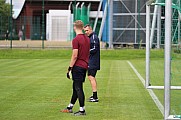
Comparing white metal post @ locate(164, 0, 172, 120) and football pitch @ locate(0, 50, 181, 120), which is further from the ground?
white metal post @ locate(164, 0, 172, 120)

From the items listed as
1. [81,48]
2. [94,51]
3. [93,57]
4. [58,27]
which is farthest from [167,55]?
[58,27]

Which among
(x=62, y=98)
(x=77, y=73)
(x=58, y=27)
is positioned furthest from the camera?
(x=58, y=27)

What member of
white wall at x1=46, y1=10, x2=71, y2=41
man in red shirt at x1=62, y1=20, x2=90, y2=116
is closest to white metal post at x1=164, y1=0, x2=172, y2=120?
man in red shirt at x1=62, y1=20, x2=90, y2=116

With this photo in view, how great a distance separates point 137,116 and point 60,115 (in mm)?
1516

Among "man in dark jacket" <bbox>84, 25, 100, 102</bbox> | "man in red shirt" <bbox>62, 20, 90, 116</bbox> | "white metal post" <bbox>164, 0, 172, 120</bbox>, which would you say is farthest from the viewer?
"man in dark jacket" <bbox>84, 25, 100, 102</bbox>

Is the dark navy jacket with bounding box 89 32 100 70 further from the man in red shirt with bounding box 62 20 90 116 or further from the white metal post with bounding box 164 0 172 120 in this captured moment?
the white metal post with bounding box 164 0 172 120

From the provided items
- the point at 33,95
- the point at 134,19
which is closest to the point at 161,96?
the point at 33,95

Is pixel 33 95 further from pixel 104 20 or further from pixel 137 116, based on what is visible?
pixel 104 20

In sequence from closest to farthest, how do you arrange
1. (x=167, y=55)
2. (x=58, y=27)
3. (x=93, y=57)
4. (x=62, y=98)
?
1. (x=167, y=55)
2. (x=93, y=57)
3. (x=62, y=98)
4. (x=58, y=27)

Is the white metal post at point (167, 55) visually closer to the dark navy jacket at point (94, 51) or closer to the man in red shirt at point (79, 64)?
the man in red shirt at point (79, 64)

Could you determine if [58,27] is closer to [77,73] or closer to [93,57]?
[93,57]

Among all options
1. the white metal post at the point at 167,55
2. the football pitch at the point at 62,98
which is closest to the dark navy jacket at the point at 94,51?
the football pitch at the point at 62,98

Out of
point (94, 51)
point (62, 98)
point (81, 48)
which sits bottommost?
point (62, 98)

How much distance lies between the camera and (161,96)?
43.3ft
